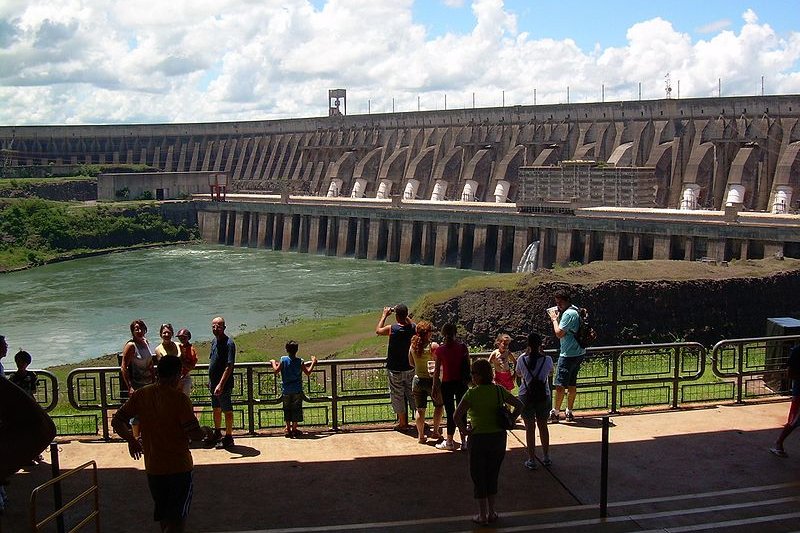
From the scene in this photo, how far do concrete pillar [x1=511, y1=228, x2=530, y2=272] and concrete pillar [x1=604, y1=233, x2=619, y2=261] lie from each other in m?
4.70

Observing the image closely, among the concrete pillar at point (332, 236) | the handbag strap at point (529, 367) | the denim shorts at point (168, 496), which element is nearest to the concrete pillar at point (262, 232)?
the concrete pillar at point (332, 236)

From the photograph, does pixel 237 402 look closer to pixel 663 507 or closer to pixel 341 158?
pixel 663 507

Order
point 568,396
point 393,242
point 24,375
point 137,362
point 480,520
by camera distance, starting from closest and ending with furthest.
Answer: point 480,520 < point 24,375 < point 137,362 < point 568,396 < point 393,242

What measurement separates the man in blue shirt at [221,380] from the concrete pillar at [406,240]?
4091 centimetres

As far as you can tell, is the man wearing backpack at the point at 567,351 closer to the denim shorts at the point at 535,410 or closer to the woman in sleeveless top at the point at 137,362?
the denim shorts at the point at 535,410

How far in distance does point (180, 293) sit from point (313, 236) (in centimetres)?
1686

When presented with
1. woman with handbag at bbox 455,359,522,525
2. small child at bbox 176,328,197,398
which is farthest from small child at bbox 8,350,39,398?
woman with handbag at bbox 455,359,522,525

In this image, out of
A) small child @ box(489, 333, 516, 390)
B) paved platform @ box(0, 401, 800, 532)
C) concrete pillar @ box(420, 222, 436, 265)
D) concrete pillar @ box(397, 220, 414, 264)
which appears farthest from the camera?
A: concrete pillar @ box(397, 220, 414, 264)

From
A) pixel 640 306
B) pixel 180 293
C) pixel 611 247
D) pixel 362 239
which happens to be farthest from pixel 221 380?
pixel 362 239

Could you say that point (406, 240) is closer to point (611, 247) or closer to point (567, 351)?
point (611, 247)

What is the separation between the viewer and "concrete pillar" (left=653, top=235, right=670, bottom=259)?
37.9 meters

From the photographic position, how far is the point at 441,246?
→ 49.0 metres

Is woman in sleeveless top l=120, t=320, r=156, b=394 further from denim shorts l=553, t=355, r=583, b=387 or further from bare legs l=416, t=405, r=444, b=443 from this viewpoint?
denim shorts l=553, t=355, r=583, b=387

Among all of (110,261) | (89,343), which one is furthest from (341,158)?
(89,343)
